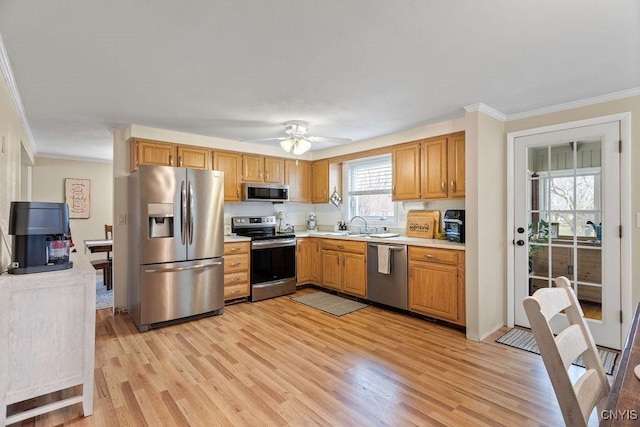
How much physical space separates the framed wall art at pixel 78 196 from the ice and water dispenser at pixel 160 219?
377 centimetres

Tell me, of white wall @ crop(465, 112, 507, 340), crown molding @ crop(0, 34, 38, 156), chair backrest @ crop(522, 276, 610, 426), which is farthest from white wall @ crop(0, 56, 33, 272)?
white wall @ crop(465, 112, 507, 340)

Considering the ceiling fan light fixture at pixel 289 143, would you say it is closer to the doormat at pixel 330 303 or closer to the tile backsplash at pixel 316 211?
the tile backsplash at pixel 316 211

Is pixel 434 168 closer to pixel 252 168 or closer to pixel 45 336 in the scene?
pixel 252 168

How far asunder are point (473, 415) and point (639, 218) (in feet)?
7.13

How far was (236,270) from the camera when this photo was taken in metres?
4.15

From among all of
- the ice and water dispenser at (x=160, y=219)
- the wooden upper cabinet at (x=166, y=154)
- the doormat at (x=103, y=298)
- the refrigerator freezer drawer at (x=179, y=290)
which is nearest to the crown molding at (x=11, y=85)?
the wooden upper cabinet at (x=166, y=154)

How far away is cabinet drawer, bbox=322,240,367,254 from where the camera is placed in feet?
13.7

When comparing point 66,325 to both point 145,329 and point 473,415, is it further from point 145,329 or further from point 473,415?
point 473,415

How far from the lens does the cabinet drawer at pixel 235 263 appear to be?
407 centimetres

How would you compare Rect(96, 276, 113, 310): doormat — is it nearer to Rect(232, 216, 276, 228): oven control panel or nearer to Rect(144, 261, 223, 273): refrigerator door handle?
Rect(144, 261, 223, 273): refrigerator door handle

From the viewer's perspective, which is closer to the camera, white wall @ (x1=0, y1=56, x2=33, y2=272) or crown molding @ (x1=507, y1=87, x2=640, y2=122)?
white wall @ (x1=0, y1=56, x2=33, y2=272)

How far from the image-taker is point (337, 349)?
9.30ft

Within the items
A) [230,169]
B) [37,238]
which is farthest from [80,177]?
[37,238]

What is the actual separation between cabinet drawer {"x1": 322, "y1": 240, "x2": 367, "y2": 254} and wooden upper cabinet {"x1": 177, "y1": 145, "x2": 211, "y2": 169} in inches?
77.0
